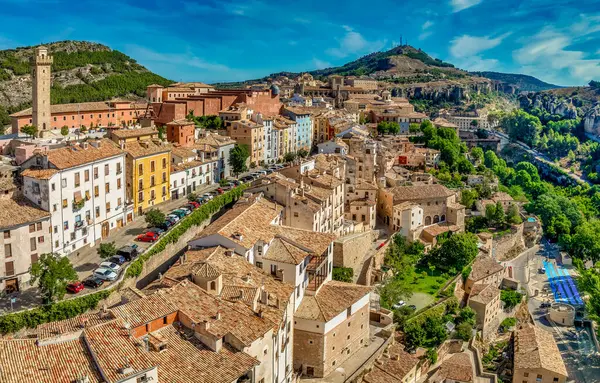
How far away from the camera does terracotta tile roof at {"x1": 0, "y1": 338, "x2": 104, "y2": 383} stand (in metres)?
17.5

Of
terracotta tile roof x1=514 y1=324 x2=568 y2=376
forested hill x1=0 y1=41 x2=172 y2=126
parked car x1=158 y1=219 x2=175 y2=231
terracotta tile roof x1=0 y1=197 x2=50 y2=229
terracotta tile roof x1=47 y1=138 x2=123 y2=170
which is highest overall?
forested hill x1=0 y1=41 x2=172 y2=126

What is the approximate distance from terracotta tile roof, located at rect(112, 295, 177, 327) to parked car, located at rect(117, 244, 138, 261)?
481 inches

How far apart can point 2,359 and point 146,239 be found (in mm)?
20414

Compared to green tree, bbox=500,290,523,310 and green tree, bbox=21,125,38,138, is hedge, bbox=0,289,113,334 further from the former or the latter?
green tree, bbox=500,290,523,310

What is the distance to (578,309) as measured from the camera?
5762 centimetres

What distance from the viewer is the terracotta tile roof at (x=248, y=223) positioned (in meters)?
32.8

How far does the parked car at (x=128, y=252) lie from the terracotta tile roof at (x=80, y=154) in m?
6.27

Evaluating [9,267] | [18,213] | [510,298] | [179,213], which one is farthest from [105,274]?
[510,298]

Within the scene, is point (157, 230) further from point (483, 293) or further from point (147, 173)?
point (483, 293)

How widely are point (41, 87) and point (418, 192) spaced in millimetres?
40461

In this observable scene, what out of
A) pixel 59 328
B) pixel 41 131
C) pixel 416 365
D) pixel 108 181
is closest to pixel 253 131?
pixel 41 131

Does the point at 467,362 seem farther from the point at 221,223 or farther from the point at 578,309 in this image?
the point at 578,309

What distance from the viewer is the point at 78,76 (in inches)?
4286

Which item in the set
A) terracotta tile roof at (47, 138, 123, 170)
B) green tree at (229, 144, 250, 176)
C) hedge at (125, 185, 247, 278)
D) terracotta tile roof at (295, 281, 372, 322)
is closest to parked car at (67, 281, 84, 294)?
hedge at (125, 185, 247, 278)
